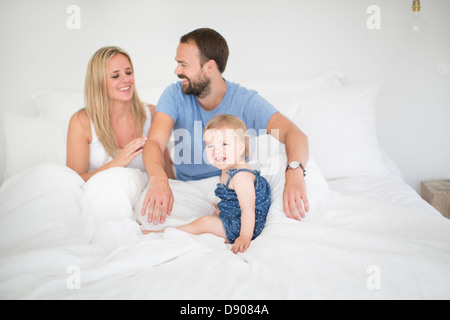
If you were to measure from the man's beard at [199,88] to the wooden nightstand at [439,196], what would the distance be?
1351mm

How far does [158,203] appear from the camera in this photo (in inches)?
51.4

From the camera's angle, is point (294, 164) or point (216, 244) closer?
point (216, 244)

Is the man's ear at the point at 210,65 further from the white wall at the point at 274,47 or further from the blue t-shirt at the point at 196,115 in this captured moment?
the white wall at the point at 274,47

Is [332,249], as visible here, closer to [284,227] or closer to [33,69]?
[284,227]

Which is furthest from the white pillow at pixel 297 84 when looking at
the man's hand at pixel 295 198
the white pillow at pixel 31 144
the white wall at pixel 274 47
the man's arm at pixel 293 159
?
the white pillow at pixel 31 144

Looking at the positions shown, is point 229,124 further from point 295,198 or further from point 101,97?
point 101,97

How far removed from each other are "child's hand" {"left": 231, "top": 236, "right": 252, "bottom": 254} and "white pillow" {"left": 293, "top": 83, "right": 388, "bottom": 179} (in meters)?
0.79

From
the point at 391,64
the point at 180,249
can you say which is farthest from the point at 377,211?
the point at 391,64

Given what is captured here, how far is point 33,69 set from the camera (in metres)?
2.40

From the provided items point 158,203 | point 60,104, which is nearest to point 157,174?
point 158,203

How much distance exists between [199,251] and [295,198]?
390 mm

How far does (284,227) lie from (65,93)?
1.63m

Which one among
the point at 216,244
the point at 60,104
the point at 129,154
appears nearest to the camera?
the point at 216,244

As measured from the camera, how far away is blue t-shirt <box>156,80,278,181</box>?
1.71 meters
